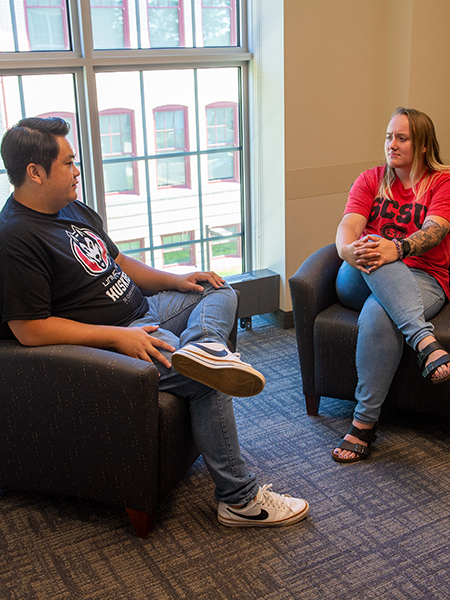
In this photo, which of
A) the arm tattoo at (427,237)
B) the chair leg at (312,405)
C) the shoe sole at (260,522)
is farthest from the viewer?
the chair leg at (312,405)

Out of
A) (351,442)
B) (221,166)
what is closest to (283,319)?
(221,166)

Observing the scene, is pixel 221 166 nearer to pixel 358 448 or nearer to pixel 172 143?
pixel 172 143

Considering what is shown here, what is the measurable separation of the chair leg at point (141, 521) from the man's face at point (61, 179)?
3.06ft

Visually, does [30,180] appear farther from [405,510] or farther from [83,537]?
[405,510]

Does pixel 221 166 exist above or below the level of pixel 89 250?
above

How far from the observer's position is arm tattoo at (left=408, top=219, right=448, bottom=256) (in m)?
2.16

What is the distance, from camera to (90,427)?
1.66 m

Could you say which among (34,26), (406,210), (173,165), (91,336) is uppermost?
(34,26)

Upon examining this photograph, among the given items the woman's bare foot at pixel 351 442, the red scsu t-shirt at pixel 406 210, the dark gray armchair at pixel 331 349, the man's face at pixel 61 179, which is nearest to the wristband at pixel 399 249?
the red scsu t-shirt at pixel 406 210

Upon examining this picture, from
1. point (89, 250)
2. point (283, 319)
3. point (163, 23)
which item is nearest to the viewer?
point (89, 250)

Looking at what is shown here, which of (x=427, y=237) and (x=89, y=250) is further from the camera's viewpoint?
(x=427, y=237)

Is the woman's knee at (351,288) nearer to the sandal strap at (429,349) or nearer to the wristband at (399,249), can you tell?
the wristband at (399,249)

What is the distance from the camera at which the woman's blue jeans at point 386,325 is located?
2.03m

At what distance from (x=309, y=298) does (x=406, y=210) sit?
513 mm
